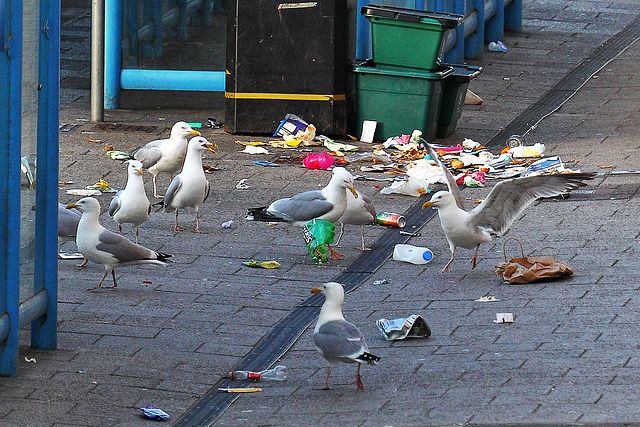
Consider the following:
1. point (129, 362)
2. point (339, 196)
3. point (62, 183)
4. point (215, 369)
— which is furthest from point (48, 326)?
point (62, 183)

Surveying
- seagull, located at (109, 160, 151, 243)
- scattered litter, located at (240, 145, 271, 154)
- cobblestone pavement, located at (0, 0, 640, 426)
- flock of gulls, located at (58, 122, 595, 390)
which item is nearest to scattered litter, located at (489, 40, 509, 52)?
cobblestone pavement, located at (0, 0, 640, 426)

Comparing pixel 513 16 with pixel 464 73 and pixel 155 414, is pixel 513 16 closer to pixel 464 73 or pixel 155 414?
pixel 464 73

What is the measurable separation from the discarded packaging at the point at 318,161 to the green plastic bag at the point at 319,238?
260 centimetres

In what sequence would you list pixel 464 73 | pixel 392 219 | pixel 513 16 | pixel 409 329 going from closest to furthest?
pixel 409 329, pixel 392 219, pixel 464 73, pixel 513 16

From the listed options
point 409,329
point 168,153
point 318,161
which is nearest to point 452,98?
point 318,161

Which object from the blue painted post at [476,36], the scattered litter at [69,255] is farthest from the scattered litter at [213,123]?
the blue painted post at [476,36]

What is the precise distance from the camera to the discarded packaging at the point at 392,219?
8.84 m

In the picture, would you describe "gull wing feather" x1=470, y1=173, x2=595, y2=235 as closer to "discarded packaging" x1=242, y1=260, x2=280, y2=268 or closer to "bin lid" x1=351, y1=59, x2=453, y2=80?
"discarded packaging" x1=242, y1=260, x2=280, y2=268

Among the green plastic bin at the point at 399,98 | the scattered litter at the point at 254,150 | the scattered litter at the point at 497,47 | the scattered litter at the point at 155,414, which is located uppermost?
the scattered litter at the point at 497,47

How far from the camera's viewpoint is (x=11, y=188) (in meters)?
5.56

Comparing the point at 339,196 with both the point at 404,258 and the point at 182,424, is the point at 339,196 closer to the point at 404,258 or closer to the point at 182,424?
the point at 404,258

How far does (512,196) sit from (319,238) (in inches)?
57.1

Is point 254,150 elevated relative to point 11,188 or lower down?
lower down

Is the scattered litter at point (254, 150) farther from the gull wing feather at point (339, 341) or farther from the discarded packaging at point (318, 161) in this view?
the gull wing feather at point (339, 341)
